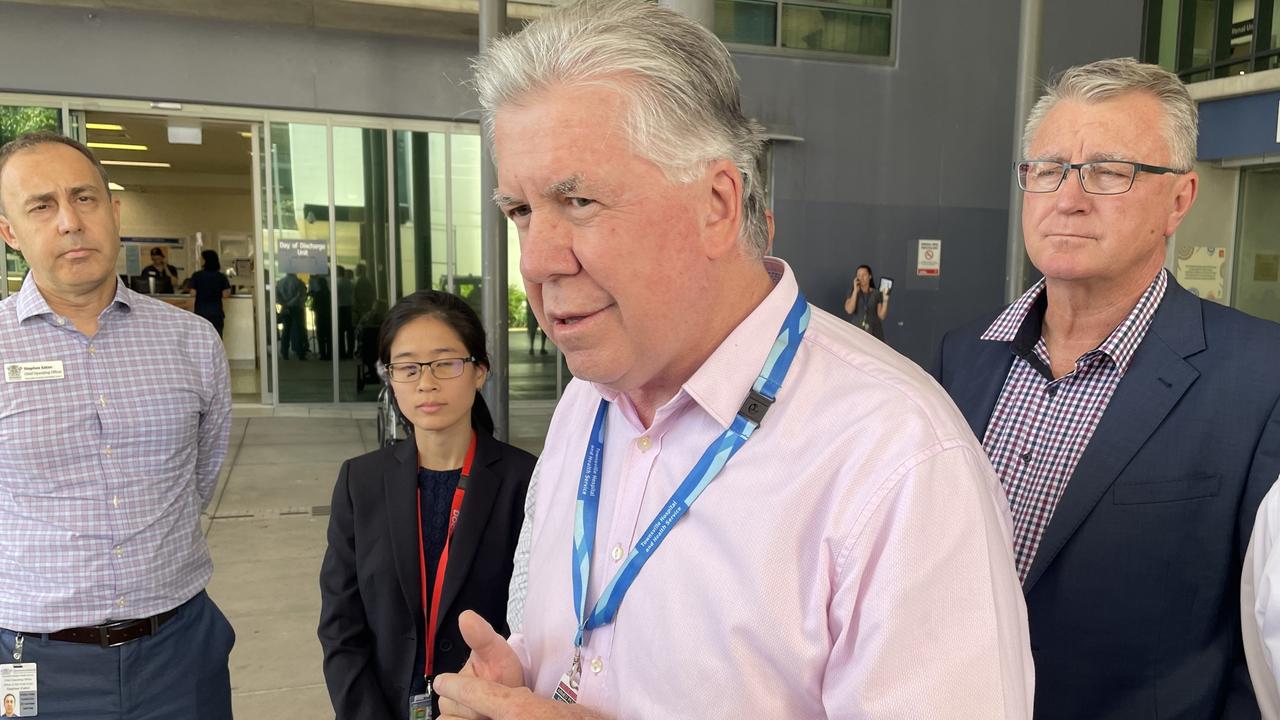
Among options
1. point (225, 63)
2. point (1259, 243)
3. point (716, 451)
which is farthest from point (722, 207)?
point (1259, 243)

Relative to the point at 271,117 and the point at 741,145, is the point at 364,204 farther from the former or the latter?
the point at 741,145

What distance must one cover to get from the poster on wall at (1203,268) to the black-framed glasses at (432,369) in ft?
40.9

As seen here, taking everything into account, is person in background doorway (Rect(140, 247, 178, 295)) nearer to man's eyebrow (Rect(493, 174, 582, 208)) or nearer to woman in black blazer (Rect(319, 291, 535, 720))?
woman in black blazer (Rect(319, 291, 535, 720))

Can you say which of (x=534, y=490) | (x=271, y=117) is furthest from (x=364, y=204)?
(x=534, y=490)

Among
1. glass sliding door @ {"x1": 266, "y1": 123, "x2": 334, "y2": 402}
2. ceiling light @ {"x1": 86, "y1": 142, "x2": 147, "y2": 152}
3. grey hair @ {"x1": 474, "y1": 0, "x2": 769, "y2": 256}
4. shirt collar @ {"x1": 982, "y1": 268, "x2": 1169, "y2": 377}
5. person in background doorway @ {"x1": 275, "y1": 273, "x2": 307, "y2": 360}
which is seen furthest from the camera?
ceiling light @ {"x1": 86, "y1": 142, "x2": 147, "y2": 152}

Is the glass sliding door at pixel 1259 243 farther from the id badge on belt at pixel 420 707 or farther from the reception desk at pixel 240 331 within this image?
the reception desk at pixel 240 331

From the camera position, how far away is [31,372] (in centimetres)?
240

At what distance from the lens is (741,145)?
3.85 ft

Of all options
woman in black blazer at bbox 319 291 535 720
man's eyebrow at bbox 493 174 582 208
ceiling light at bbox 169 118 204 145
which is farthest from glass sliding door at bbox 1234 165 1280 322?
ceiling light at bbox 169 118 204 145

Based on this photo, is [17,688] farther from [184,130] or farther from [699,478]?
[184,130]

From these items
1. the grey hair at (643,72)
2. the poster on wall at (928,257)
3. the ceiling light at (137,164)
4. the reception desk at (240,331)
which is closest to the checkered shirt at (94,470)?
the grey hair at (643,72)

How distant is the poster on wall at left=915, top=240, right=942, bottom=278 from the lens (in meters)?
11.9

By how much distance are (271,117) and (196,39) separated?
112 centimetres

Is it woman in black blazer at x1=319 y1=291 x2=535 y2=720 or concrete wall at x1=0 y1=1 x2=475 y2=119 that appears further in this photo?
concrete wall at x1=0 y1=1 x2=475 y2=119
